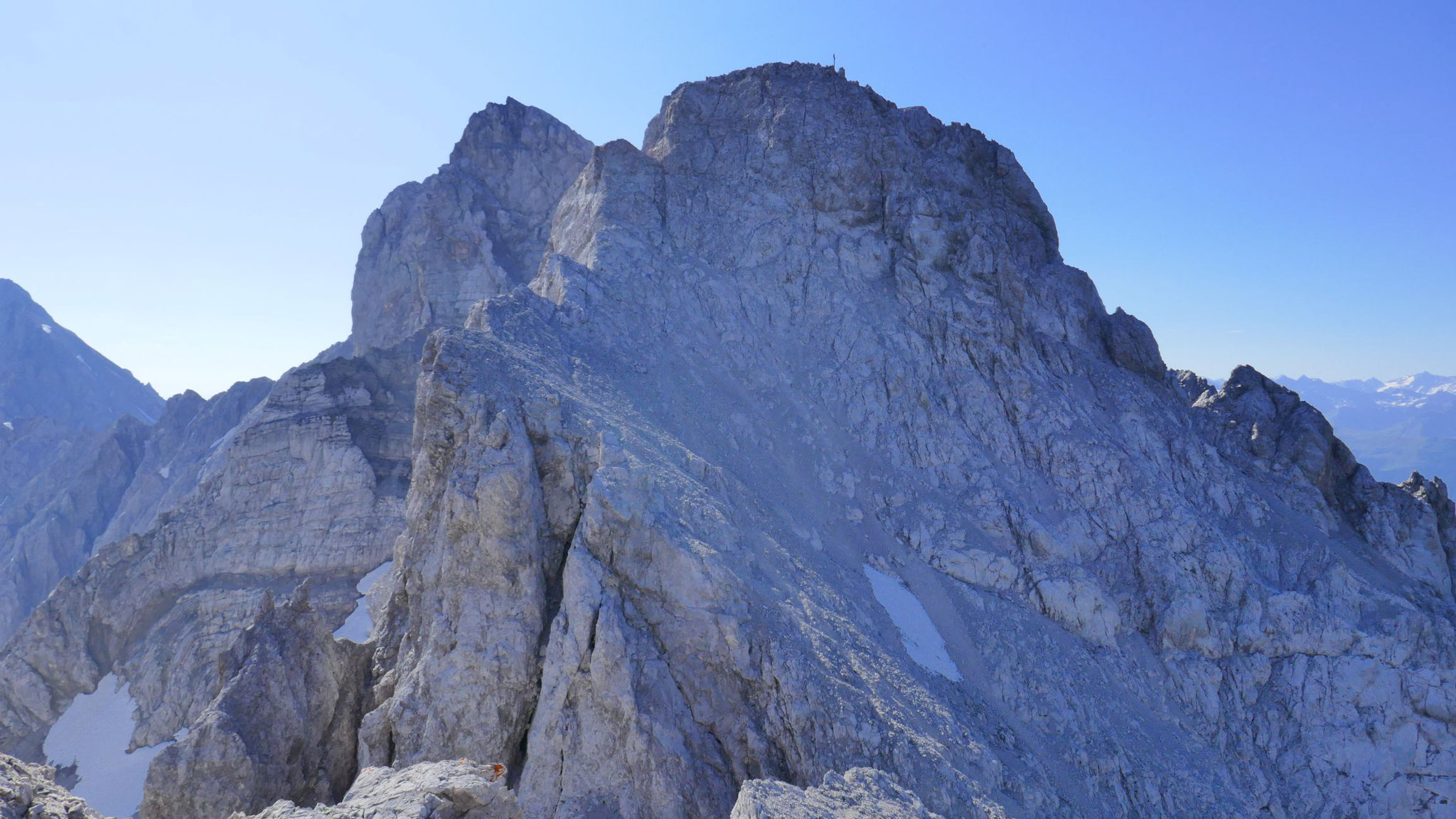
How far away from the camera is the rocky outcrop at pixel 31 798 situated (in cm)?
969

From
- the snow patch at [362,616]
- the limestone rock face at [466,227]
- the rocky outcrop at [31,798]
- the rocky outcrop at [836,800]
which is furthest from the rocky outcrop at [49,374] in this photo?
the rocky outcrop at [836,800]

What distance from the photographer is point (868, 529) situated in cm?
3231

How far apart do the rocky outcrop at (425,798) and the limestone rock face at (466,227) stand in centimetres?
5360

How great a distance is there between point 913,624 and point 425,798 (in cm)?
1961

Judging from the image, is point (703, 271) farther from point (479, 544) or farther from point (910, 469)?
point (479, 544)

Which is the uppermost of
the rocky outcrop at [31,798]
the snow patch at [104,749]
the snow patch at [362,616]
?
the snow patch at [362,616]

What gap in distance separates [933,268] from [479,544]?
89.9 feet

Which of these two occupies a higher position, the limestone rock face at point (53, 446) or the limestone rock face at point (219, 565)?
the limestone rock face at point (53, 446)

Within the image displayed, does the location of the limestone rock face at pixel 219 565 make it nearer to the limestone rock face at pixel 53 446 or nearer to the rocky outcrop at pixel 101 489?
the rocky outcrop at pixel 101 489

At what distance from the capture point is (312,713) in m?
23.7

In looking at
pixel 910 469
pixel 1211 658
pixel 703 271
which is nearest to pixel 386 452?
pixel 703 271

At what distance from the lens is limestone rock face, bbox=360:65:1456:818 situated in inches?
840

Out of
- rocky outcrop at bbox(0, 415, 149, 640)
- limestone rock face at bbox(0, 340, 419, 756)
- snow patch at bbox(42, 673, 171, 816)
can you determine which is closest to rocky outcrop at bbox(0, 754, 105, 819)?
snow patch at bbox(42, 673, 171, 816)

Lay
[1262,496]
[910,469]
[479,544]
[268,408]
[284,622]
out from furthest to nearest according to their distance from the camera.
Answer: [268,408], [1262,496], [910,469], [284,622], [479,544]
